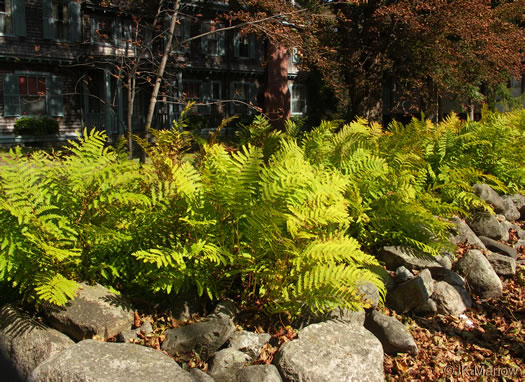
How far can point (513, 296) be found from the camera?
525cm

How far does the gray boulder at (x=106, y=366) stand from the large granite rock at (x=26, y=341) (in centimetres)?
17

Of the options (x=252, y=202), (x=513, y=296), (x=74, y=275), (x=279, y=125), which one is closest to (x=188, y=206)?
(x=252, y=202)

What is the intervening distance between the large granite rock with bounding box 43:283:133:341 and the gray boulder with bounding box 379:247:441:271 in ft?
8.94

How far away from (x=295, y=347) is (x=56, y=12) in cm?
2286

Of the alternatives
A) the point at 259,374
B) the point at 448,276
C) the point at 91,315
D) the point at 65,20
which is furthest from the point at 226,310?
the point at 65,20

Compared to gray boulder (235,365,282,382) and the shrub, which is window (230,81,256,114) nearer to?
the shrub

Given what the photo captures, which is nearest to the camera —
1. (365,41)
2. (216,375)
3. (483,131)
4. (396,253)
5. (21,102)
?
(216,375)

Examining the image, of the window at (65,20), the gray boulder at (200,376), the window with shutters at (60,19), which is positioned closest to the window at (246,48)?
the window at (65,20)

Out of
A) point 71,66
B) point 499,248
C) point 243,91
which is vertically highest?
point 71,66

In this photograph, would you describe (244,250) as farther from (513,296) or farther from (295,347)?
(513,296)

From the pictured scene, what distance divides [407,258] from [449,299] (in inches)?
22.0

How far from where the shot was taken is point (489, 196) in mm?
7797

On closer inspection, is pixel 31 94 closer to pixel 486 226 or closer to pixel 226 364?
pixel 486 226

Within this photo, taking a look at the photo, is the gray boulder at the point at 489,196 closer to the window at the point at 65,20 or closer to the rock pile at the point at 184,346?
the rock pile at the point at 184,346
